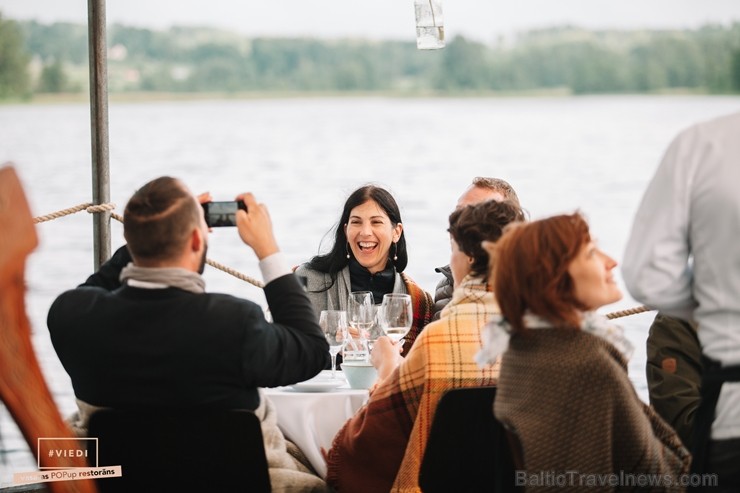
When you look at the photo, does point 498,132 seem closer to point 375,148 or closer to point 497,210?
point 375,148

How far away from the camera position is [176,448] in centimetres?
241

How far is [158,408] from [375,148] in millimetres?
31153

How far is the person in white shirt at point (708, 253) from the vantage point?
7.12ft

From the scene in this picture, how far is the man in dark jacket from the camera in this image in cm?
244

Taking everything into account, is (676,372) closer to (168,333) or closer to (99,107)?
(168,333)

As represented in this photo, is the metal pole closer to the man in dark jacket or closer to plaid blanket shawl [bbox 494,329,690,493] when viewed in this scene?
the man in dark jacket

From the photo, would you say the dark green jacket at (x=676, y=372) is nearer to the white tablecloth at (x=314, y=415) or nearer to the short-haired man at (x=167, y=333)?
the white tablecloth at (x=314, y=415)

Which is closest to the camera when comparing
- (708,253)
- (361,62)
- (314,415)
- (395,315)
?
(708,253)

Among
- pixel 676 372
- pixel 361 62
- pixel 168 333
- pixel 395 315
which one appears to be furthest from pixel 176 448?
pixel 361 62

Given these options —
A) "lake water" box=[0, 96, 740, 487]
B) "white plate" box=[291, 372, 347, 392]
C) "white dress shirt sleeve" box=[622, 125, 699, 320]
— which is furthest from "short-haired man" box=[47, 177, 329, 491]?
"lake water" box=[0, 96, 740, 487]

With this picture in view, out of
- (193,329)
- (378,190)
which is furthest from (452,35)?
(193,329)

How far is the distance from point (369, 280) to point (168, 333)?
1.95 m

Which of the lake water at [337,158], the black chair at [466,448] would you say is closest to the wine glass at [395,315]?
the black chair at [466,448]

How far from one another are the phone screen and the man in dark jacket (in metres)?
0.16
